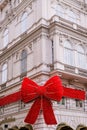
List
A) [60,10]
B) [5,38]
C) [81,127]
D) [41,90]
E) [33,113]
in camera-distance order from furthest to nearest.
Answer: [5,38] → [60,10] → [81,127] → [33,113] → [41,90]

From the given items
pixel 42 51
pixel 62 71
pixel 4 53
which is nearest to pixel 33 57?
pixel 42 51

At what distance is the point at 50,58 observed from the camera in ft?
81.0

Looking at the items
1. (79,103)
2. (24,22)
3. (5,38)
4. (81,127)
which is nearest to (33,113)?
(81,127)

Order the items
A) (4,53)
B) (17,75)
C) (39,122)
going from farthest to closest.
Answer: (4,53) < (17,75) < (39,122)

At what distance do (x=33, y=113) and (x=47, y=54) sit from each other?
5446 millimetres

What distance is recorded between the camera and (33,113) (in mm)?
22438

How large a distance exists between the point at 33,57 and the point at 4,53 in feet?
19.9

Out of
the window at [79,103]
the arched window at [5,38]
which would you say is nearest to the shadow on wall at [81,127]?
the window at [79,103]

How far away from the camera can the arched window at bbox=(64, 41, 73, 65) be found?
2511cm

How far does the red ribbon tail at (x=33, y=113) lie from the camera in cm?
2230

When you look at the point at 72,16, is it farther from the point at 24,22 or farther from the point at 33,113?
the point at 33,113

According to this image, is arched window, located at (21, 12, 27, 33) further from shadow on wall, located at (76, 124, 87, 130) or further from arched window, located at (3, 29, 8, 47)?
shadow on wall, located at (76, 124, 87, 130)

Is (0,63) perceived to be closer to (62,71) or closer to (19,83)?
(19,83)

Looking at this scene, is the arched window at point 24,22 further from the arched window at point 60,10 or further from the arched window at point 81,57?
the arched window at point 81,57
